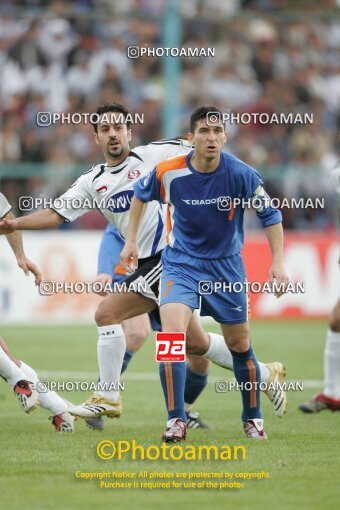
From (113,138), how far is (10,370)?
Answer: 1.95 metres

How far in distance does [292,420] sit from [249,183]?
2.45 meters

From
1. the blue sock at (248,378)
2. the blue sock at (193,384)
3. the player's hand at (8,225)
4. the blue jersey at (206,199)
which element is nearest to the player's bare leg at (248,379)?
the blue sock at (248,378)

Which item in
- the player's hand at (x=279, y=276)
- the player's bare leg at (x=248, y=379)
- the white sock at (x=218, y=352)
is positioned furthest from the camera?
the white sock at (x=218, y=352)

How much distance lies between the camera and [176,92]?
1869 centimetres

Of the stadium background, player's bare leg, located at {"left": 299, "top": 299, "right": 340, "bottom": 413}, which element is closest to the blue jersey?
player's bare leg, located at {"left": 299, "top": 299, "right": 340, "bottom": 413}

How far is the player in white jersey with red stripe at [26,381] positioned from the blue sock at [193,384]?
3.53 ft

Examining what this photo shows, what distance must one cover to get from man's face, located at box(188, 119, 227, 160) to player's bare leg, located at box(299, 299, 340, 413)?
289 centimetres

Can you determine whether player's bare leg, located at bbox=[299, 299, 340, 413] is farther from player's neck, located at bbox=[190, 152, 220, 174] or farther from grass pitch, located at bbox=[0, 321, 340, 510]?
player's neck, located at bbox=[190, 152, 220, 174]

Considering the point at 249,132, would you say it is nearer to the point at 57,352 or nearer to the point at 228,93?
the point at 228,93

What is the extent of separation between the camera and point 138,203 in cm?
764

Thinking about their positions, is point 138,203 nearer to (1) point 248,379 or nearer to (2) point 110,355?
(2) point 110,355

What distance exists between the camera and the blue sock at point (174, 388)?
732cm

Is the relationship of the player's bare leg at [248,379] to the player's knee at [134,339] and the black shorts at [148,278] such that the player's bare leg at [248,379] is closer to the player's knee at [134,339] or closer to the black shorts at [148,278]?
the black shorts at [148,278]

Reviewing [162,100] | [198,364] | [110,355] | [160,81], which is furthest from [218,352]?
[160,81]
